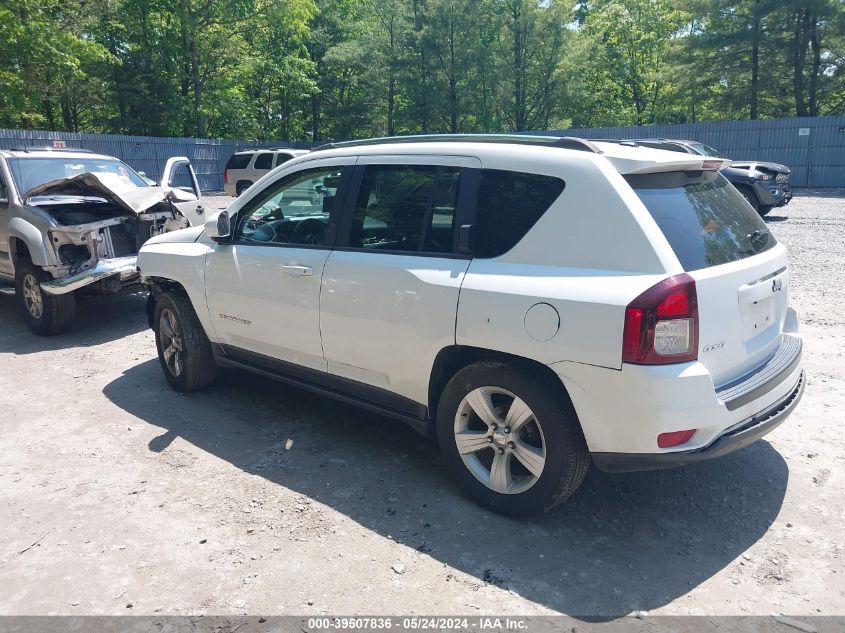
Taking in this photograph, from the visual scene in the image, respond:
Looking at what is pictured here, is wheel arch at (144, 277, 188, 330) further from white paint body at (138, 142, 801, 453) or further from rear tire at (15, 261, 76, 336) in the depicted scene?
rear tire at (15, 261, 76, 336)

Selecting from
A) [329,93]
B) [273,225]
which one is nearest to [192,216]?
[273,225]

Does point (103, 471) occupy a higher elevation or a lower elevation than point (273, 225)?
lower

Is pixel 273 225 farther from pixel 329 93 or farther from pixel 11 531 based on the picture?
pixel 329 93

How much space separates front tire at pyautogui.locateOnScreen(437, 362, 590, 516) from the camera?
10.4 ft

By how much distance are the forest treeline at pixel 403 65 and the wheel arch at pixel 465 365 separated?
2485 cm

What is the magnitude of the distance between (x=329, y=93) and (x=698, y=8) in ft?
74.9

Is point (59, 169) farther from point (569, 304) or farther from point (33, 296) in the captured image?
point (569, 304)

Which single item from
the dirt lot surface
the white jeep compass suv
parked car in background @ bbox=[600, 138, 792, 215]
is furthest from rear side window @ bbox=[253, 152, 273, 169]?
the white jeep compass suv

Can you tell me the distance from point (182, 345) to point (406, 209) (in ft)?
8.33

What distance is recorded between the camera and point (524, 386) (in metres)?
3.20

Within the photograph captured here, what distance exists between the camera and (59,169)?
8406 mm

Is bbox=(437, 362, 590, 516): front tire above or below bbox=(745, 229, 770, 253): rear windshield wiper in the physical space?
below

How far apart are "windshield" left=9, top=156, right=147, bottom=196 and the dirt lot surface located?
3.89 metres

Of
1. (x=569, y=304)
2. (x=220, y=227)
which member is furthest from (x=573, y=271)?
(x=220, y=227)
